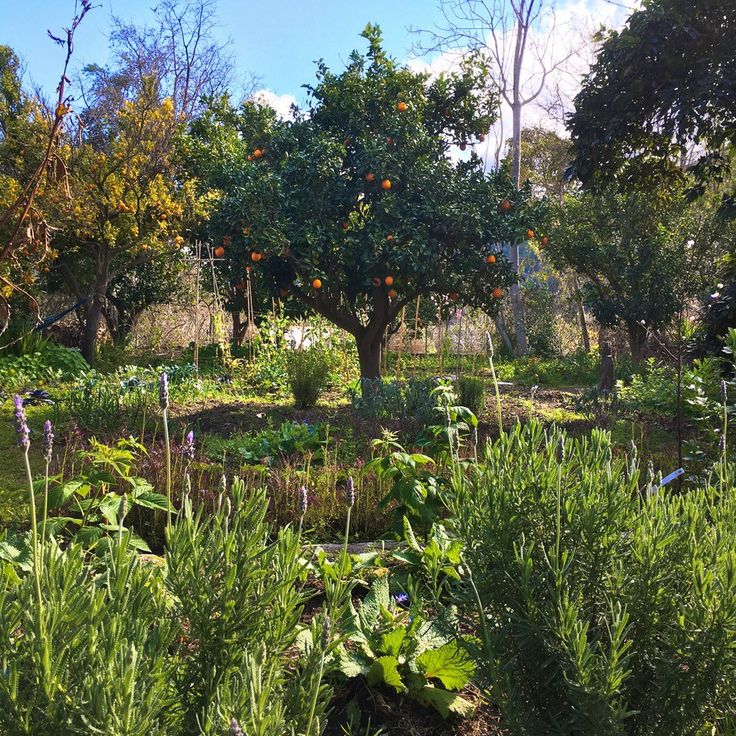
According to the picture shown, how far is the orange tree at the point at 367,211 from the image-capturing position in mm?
7539

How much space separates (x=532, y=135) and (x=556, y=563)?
23912 mm

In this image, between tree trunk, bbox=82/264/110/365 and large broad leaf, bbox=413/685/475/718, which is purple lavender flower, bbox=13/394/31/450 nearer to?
large broad leaf, bbox=413/685/475/718

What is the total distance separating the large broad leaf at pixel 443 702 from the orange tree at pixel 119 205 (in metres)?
9.88

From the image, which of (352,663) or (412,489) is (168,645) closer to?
(352,663)

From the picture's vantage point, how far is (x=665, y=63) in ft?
20.6

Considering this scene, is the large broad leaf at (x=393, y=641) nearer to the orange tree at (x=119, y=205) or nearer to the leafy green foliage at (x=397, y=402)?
the leafy green foliage at (x=397, y=402)

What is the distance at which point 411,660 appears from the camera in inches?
68.9

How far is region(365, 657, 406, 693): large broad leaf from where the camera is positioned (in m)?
1.69

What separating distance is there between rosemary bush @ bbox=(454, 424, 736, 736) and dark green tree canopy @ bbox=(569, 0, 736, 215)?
18.7 ft

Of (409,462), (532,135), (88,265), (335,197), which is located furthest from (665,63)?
(532,135)

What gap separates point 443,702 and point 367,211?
703 cm

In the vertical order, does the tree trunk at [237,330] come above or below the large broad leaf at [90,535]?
above

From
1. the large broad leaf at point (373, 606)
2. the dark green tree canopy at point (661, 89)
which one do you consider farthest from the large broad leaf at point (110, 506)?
the dark green tree canopy at point (661, 89)

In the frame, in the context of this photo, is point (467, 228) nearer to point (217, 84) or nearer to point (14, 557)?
point (14, 557)
